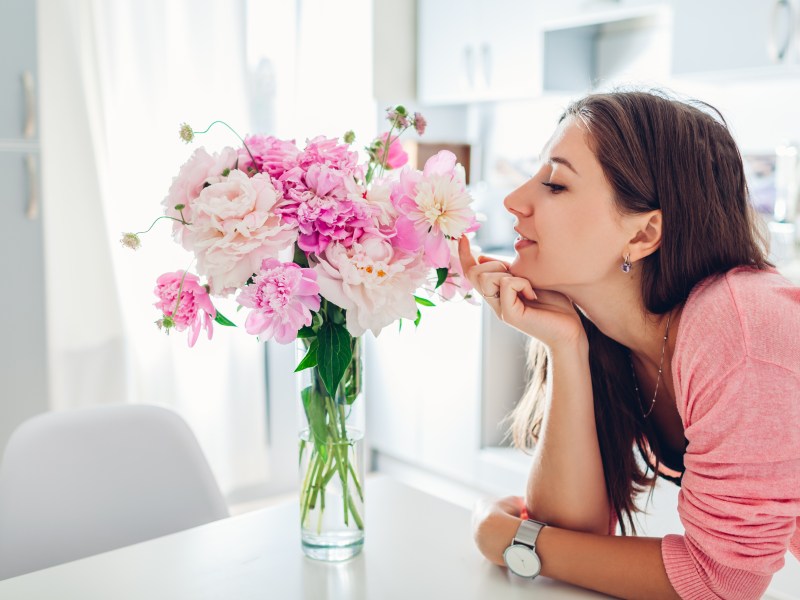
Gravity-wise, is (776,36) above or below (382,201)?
above

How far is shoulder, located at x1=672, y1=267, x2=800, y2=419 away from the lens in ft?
3.42

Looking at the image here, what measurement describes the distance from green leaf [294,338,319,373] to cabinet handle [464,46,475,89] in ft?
8.14

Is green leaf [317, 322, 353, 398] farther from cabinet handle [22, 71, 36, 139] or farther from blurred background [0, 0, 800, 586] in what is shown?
cabinet handle [22, 71, 36, 139]

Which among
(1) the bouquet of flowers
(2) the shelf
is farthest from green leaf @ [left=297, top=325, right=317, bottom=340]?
(2) the shelf

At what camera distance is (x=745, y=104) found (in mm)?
2777

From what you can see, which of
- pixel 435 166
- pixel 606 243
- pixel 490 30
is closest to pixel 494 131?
pixel 490 30

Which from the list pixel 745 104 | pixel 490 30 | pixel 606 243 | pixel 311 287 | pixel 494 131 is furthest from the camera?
pixel 494 131

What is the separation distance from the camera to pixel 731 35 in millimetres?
2404

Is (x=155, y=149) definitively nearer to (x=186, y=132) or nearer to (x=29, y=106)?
(x=29, y=106)

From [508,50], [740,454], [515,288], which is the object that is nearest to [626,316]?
[515,288]

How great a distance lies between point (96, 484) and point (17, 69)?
59.7 inches

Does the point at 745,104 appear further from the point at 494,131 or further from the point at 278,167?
the point at 278,167

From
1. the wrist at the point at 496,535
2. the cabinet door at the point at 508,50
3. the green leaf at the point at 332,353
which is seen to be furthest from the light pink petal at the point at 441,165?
the cabinet door at the point at 508,50

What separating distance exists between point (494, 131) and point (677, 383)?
260 centimetres
